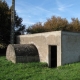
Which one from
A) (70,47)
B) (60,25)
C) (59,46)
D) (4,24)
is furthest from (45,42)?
(60,25)

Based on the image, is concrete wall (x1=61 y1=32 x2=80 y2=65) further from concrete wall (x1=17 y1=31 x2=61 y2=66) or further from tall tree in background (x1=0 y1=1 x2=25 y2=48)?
tall tree in background (x1=0 y1=1 x2=25 y2=48)

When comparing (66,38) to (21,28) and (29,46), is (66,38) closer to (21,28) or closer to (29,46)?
(29,46)

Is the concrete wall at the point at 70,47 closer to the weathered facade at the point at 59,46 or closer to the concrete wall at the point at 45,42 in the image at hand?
the weathered facade at the point at 59,46

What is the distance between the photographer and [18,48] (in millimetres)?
16281

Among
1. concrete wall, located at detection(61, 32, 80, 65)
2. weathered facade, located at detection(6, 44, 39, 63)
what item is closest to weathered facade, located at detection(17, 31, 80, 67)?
concrete wall, located at detection(61, 32, 80, 65)

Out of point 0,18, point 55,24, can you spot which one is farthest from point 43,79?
point 55,24

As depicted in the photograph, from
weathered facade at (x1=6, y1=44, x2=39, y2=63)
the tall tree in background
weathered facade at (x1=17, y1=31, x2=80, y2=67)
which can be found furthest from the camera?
the tall tree in background

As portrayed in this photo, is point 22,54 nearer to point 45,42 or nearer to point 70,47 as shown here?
point 45,42

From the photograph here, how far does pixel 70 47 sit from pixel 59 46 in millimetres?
1250

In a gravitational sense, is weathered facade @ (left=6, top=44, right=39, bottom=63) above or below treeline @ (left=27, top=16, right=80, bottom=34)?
below

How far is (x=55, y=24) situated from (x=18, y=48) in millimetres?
25375

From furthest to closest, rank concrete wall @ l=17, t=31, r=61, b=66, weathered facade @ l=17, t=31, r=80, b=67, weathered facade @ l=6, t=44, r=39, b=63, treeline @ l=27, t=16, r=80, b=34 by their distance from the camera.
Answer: treeline @ l=27, t=16, r=80, b=34, weathered facade @ l=6, t=44, r=39, b=63, concrete wall @ l=17, t=31, r=61, b=66, weathered facade @ l=17, t=31, r=80, b=67

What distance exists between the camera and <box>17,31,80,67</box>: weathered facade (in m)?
14.5

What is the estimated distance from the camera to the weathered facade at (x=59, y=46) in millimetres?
14508
